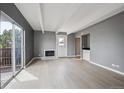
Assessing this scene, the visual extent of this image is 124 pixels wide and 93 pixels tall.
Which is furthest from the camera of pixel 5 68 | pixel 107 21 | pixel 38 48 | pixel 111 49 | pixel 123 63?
pixel 38 48

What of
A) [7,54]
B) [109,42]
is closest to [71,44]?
[109,42]

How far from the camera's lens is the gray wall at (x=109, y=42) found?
4.35 m

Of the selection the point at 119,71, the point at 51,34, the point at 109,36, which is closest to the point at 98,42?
the point at 109,36

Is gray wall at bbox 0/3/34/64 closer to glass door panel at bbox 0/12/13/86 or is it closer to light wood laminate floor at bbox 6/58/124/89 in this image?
glass door panel at bbox 0/12/13/86

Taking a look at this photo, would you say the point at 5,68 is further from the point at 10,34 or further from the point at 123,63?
the point at 123,63

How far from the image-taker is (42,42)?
9.21 m

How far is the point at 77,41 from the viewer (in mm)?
10914

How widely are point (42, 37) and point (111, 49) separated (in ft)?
19.4

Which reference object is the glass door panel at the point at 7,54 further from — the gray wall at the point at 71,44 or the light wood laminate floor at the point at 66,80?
the gray wall at the point at 71,44

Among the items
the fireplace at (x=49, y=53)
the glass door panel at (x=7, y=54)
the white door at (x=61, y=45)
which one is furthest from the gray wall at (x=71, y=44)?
the glass door panel at (x=7, y=54)

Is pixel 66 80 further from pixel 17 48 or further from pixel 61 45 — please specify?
pixel 61 45

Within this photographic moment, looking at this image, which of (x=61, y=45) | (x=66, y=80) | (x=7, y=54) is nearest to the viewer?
(x=66, y=80)

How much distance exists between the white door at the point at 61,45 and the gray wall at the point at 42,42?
99 cm

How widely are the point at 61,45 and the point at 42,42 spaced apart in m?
2.04
